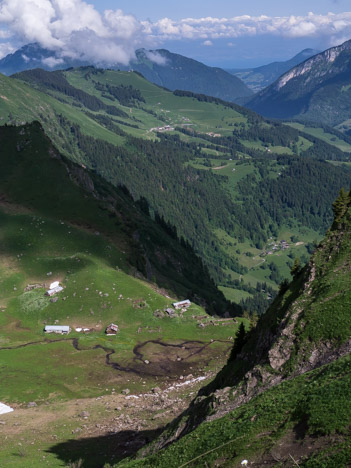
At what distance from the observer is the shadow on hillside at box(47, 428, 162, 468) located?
193 feet

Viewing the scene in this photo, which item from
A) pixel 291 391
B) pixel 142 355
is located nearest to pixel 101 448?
pixel 291 391

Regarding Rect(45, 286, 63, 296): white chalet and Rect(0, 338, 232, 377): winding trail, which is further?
Rect(45, 286, 63, 296): white chalet

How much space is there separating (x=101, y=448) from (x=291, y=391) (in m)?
35.3

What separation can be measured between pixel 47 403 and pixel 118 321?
40664 mm

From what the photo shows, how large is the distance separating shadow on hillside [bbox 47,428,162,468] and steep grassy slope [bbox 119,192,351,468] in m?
11.2

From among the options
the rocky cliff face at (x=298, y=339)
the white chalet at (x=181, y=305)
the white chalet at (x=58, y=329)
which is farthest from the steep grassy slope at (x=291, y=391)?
the white chalet at (x=181, y=305)

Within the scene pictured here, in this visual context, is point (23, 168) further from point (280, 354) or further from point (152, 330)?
point (280, 354)

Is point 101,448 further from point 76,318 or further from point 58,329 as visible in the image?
point 76,318

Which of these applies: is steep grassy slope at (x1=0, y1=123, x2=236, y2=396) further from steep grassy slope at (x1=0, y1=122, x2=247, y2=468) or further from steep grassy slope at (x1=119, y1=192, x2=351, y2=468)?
steep grassy slope at (x1=119, y1=192, x2=351, y2=468)

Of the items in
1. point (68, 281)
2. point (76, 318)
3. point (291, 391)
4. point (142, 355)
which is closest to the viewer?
point (291, 391)

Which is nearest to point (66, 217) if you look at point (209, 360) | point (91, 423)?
point (209, 360)

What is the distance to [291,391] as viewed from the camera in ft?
128

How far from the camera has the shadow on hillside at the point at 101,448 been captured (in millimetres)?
58875

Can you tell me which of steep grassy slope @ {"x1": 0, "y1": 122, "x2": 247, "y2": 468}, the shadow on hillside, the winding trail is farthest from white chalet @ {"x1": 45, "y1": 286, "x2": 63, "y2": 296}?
the shadow on hillside
